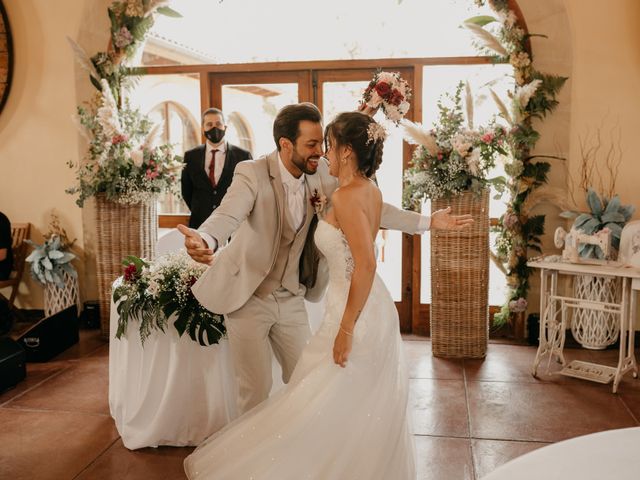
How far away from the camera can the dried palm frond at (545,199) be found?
16.7 feet

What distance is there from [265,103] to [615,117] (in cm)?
298

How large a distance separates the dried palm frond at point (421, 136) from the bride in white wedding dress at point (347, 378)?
2.36 m

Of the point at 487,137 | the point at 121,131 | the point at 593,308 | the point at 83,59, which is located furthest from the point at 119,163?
the point at 593,308

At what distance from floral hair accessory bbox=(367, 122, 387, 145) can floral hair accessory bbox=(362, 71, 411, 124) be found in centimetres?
23

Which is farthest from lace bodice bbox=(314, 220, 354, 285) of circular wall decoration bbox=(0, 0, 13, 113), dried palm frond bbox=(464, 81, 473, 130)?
circular wall decoration bbox=(0, 0, 13, 113)

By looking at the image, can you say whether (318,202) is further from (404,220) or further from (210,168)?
(210,168)

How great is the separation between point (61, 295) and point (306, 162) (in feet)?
13.0

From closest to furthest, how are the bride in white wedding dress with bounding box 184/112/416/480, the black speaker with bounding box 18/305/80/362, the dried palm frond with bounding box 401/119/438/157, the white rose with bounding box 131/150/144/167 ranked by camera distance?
1. the bride in white wedding dress with bounding box 184/112/416/480
2. the dried palm frond with bounding box 401/119/438/157
3. the black speaker with bounding box 18/305/80/362
4. the white rose with bounding box 131/150/144/167

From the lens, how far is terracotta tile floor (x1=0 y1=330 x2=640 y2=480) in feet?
10.5

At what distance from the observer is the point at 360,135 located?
2410 millimetres

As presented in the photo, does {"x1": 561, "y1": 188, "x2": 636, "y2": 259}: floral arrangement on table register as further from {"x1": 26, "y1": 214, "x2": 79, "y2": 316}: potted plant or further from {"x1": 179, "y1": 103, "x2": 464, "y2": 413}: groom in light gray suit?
{"x1": 26, "y1": 214, "x2": 79, "y2": 316}: potted plant

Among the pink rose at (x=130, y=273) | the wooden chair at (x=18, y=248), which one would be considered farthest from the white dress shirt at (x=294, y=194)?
the wooden chair at (x=18, y=248)

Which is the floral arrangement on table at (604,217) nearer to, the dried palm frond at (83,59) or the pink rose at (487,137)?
the pink rose at (487,137)

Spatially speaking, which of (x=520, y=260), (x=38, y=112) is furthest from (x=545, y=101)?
(x=38, y=112)
